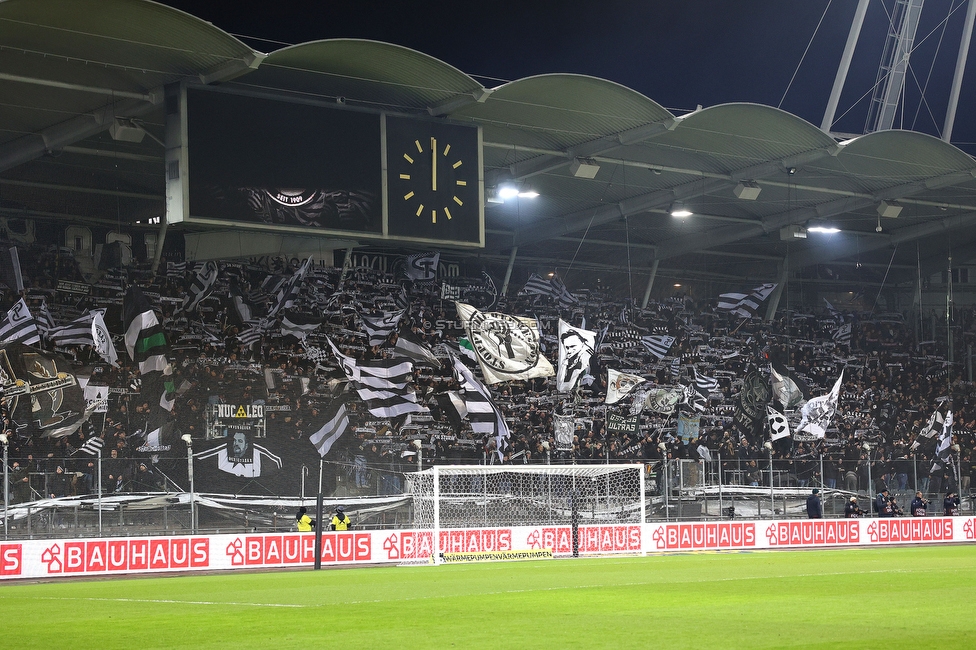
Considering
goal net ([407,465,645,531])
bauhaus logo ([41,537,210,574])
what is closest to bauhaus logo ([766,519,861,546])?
goal net ([407,465,645,531])

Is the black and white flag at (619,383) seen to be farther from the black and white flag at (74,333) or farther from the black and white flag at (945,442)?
the black and white flag at (74,333)

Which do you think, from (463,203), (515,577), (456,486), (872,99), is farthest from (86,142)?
(872,99)

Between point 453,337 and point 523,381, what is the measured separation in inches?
90.7

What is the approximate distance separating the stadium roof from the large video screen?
0.74 m

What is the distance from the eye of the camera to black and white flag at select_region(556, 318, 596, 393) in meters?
35.0

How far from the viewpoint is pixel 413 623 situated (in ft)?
34.4

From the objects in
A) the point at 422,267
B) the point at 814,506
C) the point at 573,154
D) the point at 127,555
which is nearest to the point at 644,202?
the point at 573,154

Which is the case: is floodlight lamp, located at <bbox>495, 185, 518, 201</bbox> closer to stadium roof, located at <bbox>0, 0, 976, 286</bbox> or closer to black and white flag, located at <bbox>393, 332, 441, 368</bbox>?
stadium roof, located at <bbox>0, 0, 976, 286</bbox>

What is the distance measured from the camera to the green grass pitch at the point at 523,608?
9023mm

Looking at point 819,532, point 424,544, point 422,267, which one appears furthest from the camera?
point 422,267

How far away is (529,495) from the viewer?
27469mm

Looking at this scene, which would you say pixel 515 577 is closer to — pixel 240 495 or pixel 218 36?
pixel 240 495

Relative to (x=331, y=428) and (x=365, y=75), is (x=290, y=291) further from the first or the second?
Answer: (x=365, y=75)

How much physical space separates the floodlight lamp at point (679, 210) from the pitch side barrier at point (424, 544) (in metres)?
10.2
